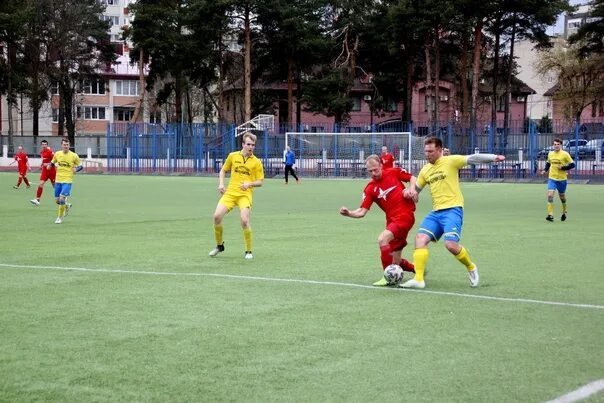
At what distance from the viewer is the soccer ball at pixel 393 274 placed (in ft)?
32.0

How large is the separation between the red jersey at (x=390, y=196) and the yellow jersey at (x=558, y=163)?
37.3ft

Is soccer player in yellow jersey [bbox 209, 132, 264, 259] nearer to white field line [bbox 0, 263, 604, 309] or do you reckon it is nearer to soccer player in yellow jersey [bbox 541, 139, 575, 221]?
white field line [bbox 0, 263, 604, 309]

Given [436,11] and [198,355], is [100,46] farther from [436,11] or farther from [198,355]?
[198,355]

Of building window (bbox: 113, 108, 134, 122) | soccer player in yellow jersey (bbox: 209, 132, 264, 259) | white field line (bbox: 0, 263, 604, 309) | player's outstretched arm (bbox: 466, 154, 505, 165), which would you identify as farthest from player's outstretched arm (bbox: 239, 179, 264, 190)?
building window (bbox: 113, 108, 134, 122)

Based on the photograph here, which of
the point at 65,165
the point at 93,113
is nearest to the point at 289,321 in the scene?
the point at 65,165

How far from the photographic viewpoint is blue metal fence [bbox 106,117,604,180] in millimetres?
44781

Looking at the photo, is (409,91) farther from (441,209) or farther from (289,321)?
(289,321)

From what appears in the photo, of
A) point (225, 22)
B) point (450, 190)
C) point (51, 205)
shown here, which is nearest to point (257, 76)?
point (225, 22)

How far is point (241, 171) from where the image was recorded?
13438mm

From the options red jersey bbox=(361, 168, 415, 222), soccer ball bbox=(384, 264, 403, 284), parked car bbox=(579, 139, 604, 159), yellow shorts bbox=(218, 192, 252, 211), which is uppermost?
parked car bbox=(579, 139, 604, 159)

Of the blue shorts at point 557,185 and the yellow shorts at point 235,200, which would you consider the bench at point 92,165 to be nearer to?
the blue shorts at point 557,185

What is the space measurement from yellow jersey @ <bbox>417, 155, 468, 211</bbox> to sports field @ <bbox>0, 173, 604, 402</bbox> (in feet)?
3.41

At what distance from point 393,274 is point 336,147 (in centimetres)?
3961

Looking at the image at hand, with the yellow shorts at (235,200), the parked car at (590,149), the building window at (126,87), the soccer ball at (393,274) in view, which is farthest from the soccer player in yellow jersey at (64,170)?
the building window at (126,87)
